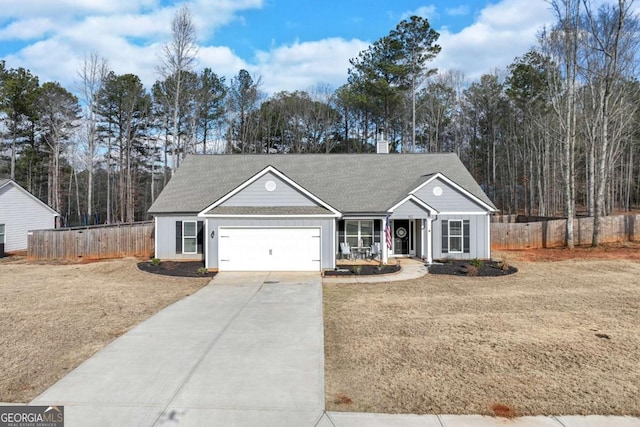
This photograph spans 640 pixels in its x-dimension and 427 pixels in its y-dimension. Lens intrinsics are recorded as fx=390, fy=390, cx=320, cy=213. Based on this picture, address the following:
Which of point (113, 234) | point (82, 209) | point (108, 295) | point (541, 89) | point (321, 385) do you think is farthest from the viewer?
point (82, 209)

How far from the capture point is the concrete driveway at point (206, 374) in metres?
4.96

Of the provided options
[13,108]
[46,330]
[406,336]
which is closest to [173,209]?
[46,330]

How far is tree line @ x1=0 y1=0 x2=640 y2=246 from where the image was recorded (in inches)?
1068

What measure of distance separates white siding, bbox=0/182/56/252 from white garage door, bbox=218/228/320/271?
1564 cm

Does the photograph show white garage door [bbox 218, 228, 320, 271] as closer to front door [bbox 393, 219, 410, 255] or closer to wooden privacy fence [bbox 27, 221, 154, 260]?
front door [bbox 393, 219, 410, 255]

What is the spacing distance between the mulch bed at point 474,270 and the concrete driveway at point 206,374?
7784mm

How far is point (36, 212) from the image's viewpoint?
2539 cm

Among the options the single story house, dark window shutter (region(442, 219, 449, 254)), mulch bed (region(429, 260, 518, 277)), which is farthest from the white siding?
dark window shutter (region(442, 219, 449, 254))

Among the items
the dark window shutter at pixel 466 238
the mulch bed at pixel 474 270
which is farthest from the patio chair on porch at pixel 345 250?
the dark window shutter at pixel 466 238

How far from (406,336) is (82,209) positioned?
5148 centimetres

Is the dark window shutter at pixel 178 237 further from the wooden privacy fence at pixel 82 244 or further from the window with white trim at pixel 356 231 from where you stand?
the window with white trim at pixel 356 231

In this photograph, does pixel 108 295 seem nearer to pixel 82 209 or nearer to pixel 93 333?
pixel 93 333

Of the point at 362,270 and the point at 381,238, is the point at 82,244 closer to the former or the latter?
the point at 362,270

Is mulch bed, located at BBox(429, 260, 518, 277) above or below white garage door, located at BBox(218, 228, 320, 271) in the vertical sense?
below
